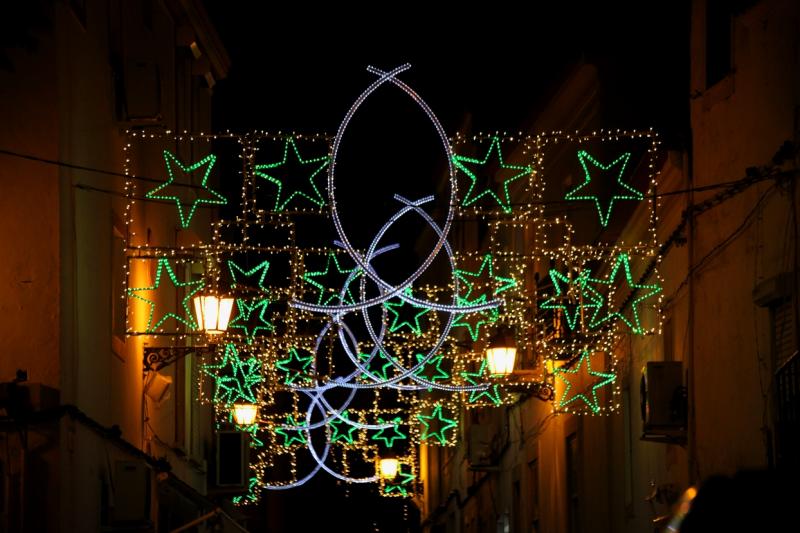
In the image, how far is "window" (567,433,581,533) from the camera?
2234 cm

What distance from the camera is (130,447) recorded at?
17.5 m

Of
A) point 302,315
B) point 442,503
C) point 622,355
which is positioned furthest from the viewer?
point 442,503

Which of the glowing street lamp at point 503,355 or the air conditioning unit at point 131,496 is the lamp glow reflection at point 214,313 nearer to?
the air conditioning unit at point 131,496
